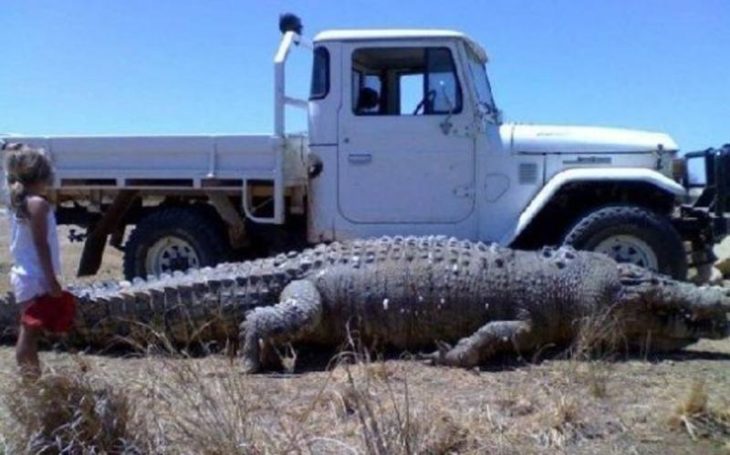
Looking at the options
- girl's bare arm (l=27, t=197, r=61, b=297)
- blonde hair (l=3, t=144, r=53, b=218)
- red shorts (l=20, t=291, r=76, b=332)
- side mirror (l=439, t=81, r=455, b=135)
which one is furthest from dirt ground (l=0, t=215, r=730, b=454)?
side mirror (l=439, t=81, r=455, b=135)

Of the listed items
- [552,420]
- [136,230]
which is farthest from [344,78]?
[552,420]

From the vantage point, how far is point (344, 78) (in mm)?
9125

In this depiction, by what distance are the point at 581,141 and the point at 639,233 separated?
1.22 m

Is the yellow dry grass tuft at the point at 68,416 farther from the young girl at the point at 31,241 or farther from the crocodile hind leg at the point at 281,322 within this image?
the crocodile hind leg at the point at 281,322

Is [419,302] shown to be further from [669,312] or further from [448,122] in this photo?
[448,122]

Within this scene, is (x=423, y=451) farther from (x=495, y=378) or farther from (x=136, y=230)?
(x=136, y=230)

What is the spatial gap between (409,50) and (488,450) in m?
5.65

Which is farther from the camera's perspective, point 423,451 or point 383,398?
point 383,398

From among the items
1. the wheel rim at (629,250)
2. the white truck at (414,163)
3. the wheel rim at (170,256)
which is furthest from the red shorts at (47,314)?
the wheel rim at (629,250)

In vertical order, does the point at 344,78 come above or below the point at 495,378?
above

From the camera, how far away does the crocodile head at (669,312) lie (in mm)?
6875

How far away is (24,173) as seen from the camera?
15.8 feet

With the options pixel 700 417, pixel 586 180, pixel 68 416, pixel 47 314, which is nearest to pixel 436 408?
pixel 700 417

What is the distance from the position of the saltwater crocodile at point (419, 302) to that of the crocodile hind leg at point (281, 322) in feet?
0.03
